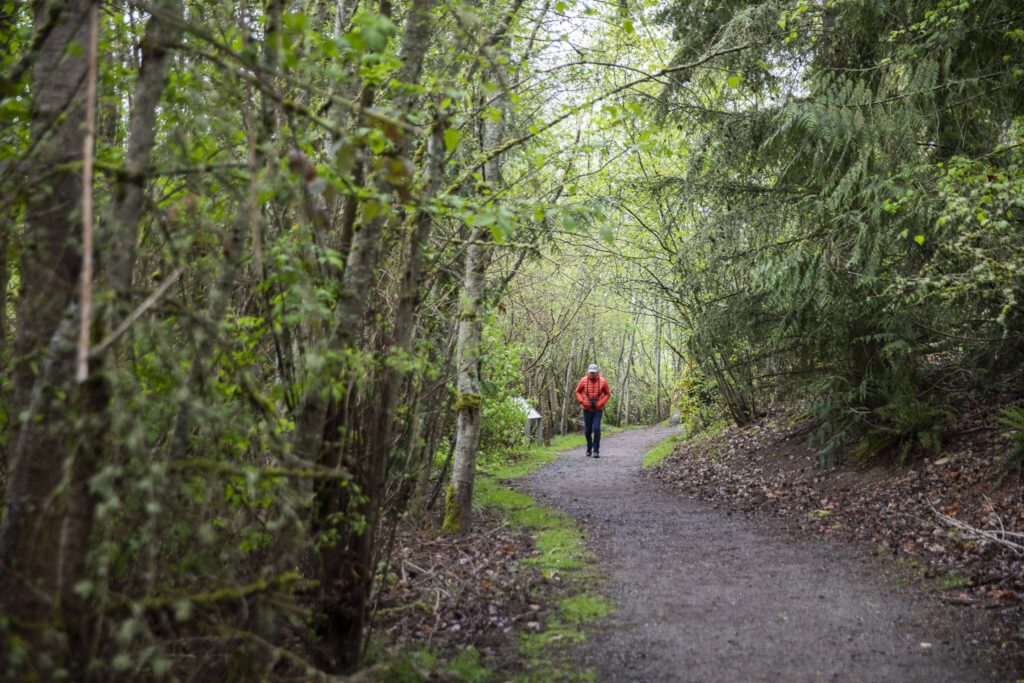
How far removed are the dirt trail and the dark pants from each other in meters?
8.40

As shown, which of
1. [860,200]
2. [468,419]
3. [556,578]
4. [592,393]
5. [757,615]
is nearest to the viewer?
[757,615]

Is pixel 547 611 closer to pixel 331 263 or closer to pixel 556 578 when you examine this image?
pixel 556 578

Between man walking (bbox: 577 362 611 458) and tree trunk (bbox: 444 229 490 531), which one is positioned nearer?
tree trunk (bbox: 444 229 490 531)

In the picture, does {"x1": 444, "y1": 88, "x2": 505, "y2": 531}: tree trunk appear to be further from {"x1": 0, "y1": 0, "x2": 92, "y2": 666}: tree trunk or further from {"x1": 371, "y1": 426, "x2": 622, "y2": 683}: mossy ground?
{"x1": 0, "y1": 0, "x2": 92, "y2": 666}: tree trunk

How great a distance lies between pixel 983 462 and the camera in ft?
27.1

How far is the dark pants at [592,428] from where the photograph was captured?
1733cm

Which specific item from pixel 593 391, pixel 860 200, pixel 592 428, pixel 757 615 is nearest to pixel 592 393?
pixel 593 391

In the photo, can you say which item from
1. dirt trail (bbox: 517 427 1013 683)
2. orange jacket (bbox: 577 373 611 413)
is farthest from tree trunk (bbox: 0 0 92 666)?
orange jacket (bbox: 577 373 611 413)

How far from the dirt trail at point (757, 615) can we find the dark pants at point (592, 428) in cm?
840

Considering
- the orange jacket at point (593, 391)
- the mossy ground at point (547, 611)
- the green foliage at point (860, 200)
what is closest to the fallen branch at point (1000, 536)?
the green foliage at point (860, 200)

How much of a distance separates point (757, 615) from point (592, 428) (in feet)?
40.2

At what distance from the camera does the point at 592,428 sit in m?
17.7

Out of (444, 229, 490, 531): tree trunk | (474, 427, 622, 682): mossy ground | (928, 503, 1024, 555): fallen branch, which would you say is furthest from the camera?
(444, 229, 490, 531): tree trunk

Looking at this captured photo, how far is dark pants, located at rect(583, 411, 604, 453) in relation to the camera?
17.3 m
